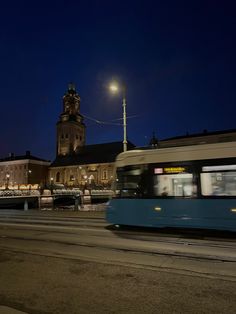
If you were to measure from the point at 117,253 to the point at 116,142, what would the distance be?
106 meters

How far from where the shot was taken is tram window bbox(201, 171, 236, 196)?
1021 centimetres

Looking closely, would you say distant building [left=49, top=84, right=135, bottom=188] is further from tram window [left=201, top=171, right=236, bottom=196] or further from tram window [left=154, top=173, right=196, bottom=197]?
tram window [left=201, top=171, right=236, bottom=196]

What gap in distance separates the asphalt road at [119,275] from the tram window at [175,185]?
5.96ft

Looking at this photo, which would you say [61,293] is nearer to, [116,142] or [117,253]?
[117,253]

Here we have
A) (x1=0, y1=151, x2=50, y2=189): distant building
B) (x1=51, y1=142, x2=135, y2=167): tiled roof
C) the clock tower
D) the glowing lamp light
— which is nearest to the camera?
the glowing lamp light

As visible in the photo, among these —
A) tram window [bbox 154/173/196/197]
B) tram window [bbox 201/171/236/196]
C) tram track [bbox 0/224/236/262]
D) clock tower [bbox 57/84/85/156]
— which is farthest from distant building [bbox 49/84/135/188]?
tram window [bbox 201/171/236/196]

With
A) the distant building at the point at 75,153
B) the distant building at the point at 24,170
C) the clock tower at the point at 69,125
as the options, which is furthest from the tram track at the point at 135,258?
the distant building at the point at 24,170

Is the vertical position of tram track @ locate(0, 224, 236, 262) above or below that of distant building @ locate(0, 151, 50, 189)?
below

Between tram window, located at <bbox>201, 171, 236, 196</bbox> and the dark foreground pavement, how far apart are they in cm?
511

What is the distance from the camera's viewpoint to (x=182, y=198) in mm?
10859

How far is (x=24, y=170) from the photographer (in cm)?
11112

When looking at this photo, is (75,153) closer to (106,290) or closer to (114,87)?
(114,87)

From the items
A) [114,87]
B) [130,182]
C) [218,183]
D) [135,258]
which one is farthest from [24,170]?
[135,258]

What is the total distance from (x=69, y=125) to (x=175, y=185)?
336 ft
